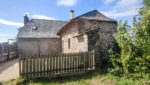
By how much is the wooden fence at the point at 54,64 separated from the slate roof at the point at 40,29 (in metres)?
10.0

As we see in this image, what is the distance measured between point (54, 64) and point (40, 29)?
41.7 feet

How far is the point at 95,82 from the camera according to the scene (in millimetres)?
4301

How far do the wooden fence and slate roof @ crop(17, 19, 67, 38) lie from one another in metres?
10.0

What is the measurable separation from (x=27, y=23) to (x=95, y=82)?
16.6 meters

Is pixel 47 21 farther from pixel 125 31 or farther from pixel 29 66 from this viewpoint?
pixel 125 31

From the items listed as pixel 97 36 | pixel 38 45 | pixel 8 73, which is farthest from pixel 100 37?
pixel 38 45

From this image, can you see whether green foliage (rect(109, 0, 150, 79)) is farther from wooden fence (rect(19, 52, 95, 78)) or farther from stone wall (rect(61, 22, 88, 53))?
stone wall (rect(61, 22, 88, 53))

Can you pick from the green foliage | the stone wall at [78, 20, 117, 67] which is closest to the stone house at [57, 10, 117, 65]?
the stone wall at [78, 20, 117, 67]

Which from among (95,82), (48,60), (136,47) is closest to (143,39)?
(136,47)

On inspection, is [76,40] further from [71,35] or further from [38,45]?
[38,45]

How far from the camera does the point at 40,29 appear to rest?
636 inches

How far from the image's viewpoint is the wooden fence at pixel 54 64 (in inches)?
181

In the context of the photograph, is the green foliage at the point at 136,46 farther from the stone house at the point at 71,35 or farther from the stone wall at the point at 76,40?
the stone wall at the point at 76,40

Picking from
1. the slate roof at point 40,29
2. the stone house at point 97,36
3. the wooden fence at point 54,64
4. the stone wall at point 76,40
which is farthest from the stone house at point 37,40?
the wooden fence at point 54,64
